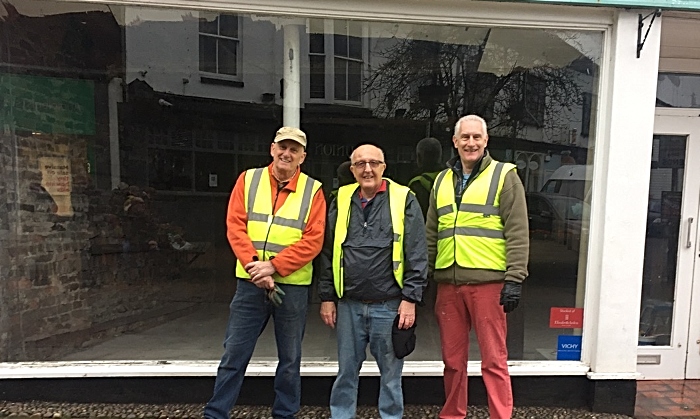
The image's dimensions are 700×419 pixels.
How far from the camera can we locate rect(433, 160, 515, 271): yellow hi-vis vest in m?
2.83

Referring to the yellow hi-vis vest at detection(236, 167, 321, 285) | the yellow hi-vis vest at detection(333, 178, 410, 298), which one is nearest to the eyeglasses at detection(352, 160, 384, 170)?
the yellow hi-vis vest at detection(333, 178, 410, 298)

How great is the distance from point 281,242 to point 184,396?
170 centimetres

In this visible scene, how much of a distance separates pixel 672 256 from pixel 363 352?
2.99m

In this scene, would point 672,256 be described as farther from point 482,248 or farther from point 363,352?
point 363,352

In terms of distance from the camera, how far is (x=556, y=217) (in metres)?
4.00

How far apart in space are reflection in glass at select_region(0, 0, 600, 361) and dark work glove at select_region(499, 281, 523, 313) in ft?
4.18

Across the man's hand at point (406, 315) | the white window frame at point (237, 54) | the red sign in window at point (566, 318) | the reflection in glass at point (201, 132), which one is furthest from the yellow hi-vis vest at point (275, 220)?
the red sign in window at point (566, 318)

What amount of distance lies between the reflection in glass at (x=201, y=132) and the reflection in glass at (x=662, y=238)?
807 millimetres

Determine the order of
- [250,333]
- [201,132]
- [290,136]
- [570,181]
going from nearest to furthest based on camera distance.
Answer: [290,136], [250,333], [570,181], [201,132]

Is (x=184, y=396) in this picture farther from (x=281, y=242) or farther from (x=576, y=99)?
(x=576, y=99)

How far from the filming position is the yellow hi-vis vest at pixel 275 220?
2824 mm

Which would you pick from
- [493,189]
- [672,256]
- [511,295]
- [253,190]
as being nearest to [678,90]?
[672,256]

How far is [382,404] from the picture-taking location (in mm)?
2852

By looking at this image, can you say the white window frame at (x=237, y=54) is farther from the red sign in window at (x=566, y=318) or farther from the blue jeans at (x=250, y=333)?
the red sign in window at (x=566, y=318)
